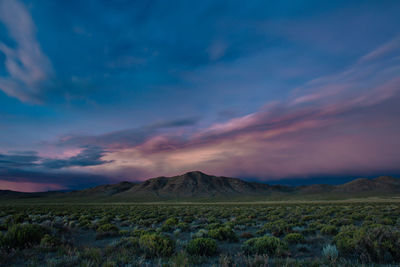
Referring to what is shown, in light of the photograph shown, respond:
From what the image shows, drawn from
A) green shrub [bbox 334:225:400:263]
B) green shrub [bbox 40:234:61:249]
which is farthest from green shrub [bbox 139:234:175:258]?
green shrub [bbox 334:225:400:263]

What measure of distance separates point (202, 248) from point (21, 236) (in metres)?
7.20

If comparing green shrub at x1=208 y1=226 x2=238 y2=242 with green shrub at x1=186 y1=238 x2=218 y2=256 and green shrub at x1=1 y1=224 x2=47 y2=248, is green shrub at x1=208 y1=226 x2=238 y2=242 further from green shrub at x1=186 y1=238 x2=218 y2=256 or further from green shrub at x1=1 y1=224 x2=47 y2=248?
green shrub at x1=1 y1=224 x2=47 y2=248

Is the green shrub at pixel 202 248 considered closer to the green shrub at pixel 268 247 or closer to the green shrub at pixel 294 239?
the green shrub at pixel 268 247

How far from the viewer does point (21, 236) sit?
8.68 m

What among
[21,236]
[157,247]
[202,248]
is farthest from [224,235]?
[21,236]

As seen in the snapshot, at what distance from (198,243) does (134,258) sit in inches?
96.5

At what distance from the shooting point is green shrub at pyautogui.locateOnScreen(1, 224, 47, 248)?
321 inches

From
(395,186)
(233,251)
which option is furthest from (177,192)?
(233,251)

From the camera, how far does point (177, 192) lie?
177 m

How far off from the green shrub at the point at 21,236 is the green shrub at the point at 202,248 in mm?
6214

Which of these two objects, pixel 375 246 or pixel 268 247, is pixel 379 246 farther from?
pixel 268 247

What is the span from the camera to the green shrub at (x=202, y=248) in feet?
27.1

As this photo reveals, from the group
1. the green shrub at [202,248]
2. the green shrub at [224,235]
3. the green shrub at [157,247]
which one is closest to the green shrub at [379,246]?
the green shrub at [202,248]

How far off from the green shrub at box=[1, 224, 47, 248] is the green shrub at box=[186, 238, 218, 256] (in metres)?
6.21
